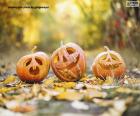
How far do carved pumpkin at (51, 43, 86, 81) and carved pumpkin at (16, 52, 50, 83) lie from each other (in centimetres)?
11

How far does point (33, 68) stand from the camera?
4.93 meters

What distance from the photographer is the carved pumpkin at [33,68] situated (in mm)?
4941

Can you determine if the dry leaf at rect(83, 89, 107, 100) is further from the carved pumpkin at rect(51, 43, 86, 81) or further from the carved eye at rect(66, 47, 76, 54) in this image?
Result: the carved eye at rect(66, 47, 76, 54)

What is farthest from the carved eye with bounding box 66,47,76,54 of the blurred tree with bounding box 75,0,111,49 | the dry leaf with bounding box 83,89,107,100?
the blurred tree with bounding box 75,0,111,49

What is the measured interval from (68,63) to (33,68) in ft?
1.28

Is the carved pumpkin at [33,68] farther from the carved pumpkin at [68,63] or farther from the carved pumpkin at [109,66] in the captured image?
the carved pumpkin at [109,66]

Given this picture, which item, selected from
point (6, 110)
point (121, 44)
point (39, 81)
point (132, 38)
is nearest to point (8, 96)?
point (6, 110)

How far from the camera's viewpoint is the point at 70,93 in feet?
12.3

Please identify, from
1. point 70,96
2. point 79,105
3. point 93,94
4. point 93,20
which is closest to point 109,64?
point 93,94

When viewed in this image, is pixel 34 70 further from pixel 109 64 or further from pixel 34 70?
pixel 109 64

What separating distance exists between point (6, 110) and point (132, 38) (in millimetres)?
5362

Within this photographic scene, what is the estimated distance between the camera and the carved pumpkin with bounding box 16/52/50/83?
4941 mm

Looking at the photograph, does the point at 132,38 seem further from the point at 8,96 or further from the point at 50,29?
the point at 50,29

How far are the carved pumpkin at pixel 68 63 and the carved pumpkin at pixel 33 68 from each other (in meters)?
0.11
